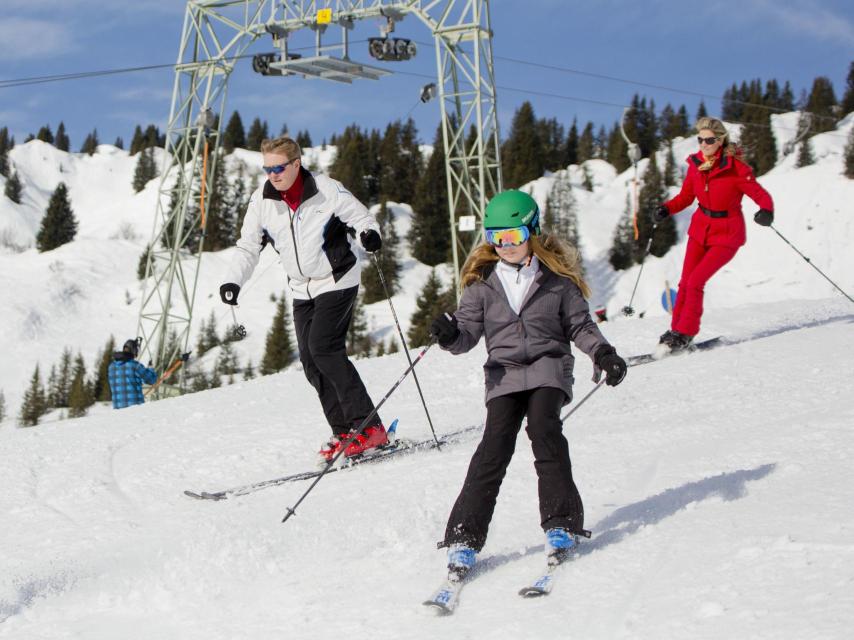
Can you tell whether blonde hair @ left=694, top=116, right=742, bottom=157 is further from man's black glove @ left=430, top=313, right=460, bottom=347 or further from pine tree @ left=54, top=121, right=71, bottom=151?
pine tree @ left=54, top=121, right=71, bottom=151

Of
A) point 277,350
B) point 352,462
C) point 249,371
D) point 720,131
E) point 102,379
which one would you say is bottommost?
point 102,379

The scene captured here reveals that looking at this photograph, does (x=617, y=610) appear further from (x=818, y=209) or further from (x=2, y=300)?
(x=2, y=300)

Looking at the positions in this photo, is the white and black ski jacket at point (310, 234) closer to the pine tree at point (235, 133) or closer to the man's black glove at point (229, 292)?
the man's black glove at point (229, 292)

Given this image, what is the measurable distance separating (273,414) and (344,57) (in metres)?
13.0

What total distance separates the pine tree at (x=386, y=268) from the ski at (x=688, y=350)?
4624 cm

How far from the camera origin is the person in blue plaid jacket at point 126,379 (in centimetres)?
1037

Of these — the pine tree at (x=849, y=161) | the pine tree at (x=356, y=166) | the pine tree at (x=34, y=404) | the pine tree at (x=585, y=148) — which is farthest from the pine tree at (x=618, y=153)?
the pine tree at (x=34, y=404)

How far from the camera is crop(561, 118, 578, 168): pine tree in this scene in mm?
88188

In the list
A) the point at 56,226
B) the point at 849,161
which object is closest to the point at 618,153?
the point at 849,161

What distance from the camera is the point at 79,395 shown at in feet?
178

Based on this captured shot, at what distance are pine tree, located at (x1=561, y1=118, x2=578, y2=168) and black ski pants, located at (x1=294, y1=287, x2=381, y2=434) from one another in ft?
277

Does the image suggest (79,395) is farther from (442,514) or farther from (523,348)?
(523,348)

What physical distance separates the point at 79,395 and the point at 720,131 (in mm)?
53136

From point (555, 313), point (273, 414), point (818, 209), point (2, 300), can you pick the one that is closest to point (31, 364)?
point (2, 300)
